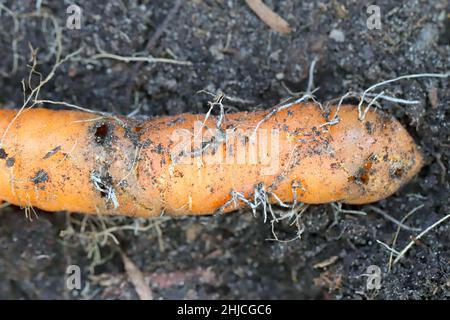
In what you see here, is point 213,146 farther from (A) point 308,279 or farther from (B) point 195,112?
(A) point 308,279

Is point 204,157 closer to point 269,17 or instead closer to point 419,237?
point 269,17

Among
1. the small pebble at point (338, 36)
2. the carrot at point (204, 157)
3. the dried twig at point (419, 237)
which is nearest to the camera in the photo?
the carrot at point (204, 157)

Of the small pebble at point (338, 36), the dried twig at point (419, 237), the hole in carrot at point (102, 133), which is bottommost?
the dried twig at point (419, 237)

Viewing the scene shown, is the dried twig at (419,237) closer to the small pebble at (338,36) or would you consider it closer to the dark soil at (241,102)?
the dark soil at (241,102)

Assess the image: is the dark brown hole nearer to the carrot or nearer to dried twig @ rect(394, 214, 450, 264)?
the carrot

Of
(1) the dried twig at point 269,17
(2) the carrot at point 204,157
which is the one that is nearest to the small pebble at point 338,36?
(1) the dried twig at point 269,17

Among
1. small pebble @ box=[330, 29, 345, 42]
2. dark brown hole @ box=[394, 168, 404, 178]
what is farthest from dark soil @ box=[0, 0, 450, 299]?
dark brown hole @ box=[394, 168, 404, 178]

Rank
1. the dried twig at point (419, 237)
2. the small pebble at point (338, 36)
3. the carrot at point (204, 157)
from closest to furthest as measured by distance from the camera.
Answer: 1. the carrot at point (204, 157)
2. the dried twig at point (419, 237)
3. the small pebble at point (338, 36)

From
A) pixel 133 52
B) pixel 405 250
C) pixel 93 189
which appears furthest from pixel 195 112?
pixel 405 250
